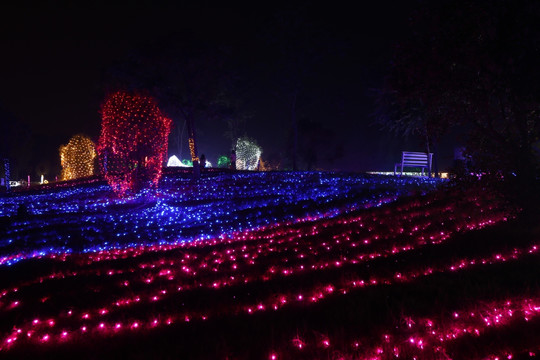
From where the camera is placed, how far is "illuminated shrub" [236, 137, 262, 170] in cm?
3612

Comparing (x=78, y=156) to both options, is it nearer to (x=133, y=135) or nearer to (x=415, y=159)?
(x=133, y=135)

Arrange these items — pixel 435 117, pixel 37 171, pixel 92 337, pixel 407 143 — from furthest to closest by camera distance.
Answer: pixel 37 171, pixel 407 143, pixel 435 117, pixel 92 337

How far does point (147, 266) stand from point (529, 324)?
5726 mm

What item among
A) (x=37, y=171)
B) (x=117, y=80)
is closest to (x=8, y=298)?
(x=117, y=80)

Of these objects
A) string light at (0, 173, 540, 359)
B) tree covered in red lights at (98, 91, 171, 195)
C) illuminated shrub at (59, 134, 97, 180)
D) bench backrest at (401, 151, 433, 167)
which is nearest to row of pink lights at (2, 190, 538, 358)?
string light at (0, 173, 540, 359)

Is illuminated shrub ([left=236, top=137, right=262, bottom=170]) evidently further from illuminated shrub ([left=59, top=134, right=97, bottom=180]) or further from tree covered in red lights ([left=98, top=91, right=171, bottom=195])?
tree covered in red lights ([left=98, top=91, right=171, bottom=195])

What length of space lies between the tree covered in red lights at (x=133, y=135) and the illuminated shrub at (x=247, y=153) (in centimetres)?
2030

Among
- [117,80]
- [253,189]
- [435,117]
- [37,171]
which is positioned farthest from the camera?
[37,171]

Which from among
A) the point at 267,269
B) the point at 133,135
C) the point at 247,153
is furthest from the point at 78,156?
the point at 267,269

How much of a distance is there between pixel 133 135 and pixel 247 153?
21.6m

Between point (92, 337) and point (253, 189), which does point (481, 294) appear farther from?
point (253, 189)

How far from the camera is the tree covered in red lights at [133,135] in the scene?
14.6 meters

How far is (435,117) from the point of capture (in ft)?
24.9

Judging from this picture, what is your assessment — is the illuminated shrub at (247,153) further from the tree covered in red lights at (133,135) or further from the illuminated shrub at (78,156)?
the tree covered in red lights at (133,135)
